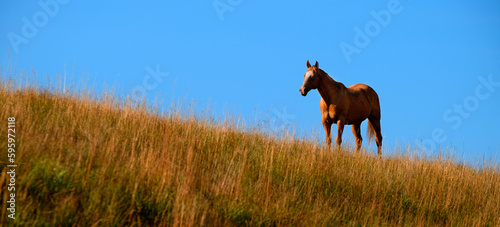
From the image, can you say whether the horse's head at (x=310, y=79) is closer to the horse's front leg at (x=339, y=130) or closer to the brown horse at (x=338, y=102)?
the brown horse at (x=338, y=102)

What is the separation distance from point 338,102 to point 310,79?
3.19ft

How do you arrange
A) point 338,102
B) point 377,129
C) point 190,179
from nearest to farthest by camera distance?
point 190,179, point 338,102, point 377,129

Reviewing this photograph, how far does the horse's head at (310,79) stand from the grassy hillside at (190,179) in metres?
1.43

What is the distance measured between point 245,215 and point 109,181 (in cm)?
141

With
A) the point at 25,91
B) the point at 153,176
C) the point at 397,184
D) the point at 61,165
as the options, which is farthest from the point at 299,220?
the point at 25,91

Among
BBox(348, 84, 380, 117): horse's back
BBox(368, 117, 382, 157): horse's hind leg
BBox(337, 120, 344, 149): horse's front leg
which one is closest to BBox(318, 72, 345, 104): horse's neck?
BBox(337, 120, 344, 149): horse's front leg

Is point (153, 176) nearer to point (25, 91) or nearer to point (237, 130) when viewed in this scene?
point (237, 130)

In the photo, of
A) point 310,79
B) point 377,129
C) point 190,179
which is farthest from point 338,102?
point 190,179

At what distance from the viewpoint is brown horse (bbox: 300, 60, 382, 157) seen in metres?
10.1

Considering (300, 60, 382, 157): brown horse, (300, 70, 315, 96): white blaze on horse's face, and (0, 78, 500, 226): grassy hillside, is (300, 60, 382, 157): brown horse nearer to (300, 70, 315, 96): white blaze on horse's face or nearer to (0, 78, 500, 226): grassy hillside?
(300, 70, 315, 96): white blaze on horse's face

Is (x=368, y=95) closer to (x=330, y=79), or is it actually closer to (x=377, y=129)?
(x=377, y=129)

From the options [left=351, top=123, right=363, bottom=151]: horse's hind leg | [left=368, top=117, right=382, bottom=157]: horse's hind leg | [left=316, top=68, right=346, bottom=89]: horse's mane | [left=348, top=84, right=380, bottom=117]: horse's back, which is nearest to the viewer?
[left=316, top=68, right=346, bottom=89]: horse's mane

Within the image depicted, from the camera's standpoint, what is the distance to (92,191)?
4.30 m

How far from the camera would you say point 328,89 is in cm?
1044
